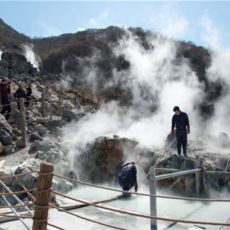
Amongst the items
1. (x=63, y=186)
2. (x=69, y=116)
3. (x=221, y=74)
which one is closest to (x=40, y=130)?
(x=69, y=116)

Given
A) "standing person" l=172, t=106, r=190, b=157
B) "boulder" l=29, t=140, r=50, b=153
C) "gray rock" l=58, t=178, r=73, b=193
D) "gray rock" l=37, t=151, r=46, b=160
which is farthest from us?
"boulder" l=29, t=140, r=50, b=153

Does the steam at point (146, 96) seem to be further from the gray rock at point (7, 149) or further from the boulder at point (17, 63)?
the boulder at point (17, 63)

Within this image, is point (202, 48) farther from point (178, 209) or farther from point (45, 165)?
point (45, 165)

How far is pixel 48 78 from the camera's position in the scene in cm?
2483

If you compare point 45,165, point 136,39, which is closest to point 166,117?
point 45,165

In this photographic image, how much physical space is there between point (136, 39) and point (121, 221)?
3163cm

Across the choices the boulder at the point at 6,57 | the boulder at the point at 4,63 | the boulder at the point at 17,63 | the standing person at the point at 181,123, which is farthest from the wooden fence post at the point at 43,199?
the boulder at the point at 6,57

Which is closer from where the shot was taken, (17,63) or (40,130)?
(40,130)

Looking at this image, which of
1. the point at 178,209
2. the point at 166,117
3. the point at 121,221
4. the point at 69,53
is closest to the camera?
the point at 121,221

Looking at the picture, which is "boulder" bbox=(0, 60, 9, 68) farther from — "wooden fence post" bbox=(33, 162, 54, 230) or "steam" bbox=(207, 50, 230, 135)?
"wooden fence post" bbox=(33, 162, 54, 230)

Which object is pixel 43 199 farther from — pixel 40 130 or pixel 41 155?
pixel 40 130

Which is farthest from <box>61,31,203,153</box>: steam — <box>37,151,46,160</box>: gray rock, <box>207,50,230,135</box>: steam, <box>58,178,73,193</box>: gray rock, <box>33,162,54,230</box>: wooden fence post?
<box>33,162,54,230</box>: wooden fence post

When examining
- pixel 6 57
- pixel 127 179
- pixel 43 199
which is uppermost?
pixel 6 57

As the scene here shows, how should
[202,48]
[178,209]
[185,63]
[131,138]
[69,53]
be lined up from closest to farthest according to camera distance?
[178,209]
[131,138]
[185,63]
[202,48]
[69,53]
